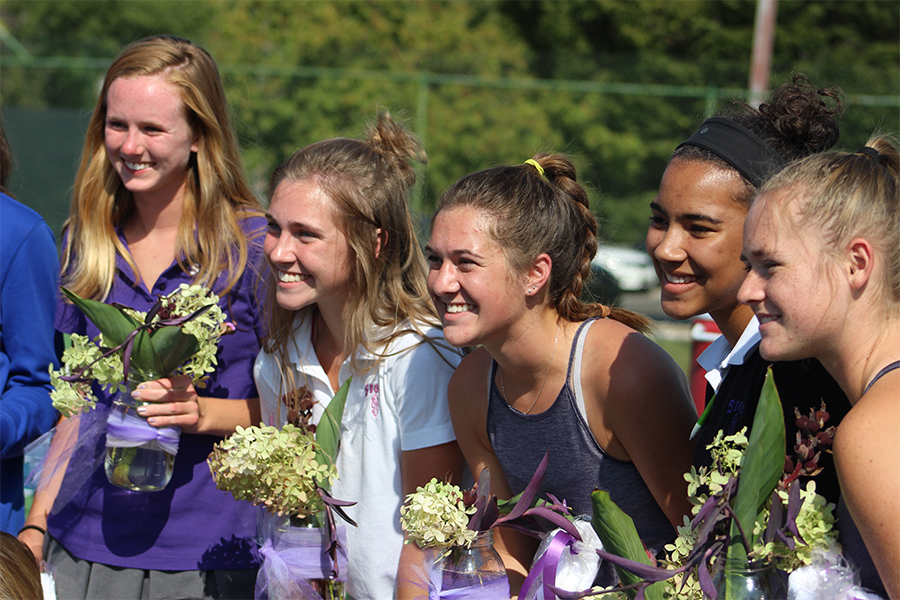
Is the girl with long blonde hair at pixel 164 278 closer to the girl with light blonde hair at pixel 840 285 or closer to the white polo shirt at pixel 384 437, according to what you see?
the white polo shirt at pixel 384 437

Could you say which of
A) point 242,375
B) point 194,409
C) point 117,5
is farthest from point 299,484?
point 117,5

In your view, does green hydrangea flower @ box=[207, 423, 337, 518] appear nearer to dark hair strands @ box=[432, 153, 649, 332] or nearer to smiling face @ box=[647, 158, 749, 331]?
dark hair strands @ box=[432, 153, 649, 332]

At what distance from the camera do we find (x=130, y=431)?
8.30 ft

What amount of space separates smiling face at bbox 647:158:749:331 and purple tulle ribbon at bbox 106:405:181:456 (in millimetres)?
1597

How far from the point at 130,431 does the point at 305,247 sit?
2.62 feet

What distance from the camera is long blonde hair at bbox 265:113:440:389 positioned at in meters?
2.73

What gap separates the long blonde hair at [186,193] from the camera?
2.87 metres

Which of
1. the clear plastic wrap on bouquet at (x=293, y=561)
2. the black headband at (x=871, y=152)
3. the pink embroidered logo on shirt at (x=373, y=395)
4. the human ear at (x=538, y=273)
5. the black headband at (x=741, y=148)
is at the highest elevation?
the black headband at (x=871, y=152)

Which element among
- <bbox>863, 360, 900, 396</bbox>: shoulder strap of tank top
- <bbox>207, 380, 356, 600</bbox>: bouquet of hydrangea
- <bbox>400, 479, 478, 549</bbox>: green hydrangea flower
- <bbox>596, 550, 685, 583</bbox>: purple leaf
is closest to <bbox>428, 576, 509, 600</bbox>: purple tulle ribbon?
<bbox>400, 479, 478, 549</bbox>: green hydrangea flower

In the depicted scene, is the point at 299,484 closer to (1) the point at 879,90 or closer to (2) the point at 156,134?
(2) the point at 156,134

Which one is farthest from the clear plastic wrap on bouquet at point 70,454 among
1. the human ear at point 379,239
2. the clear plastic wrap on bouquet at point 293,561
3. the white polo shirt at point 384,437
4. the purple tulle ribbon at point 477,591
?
the purple tulle ribbon at point 477,591

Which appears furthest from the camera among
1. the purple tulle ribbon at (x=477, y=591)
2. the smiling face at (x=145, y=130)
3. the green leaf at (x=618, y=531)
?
the smiling face at (x=145, y=130)

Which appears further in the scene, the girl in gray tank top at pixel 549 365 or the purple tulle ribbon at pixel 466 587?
the girl in gray tank top at pixel 549 365

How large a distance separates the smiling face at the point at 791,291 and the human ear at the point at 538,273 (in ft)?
2.55
